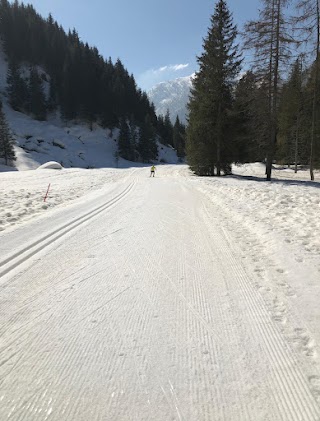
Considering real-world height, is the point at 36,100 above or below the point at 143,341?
above

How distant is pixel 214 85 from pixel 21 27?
367ft

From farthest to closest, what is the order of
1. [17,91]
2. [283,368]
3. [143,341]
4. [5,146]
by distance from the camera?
Answer: 1. [17,91]
2. [5,146]
3. [143,341]
4. [283,368]

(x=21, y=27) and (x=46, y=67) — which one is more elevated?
(x=21, y=27)

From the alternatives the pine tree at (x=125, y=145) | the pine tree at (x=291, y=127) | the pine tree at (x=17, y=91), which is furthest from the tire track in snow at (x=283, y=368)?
the pine tree at (x=17, y=91)

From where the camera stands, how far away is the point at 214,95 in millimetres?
23031

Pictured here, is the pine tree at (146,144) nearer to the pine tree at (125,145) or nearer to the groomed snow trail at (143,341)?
the pine tree at (125,145)

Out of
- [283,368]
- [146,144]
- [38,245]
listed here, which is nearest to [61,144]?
[146,144]

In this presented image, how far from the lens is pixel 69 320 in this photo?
126 inches

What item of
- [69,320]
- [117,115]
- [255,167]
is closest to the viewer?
[69,320]

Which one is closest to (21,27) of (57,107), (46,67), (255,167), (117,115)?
(46,67)

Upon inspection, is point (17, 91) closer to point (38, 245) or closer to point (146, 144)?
point (146, 144)

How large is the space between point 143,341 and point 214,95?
76.5 ft

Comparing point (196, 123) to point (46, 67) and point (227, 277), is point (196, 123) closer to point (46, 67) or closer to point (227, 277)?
point (227, 277)

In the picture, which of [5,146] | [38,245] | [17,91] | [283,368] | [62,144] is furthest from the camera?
[17,91]
